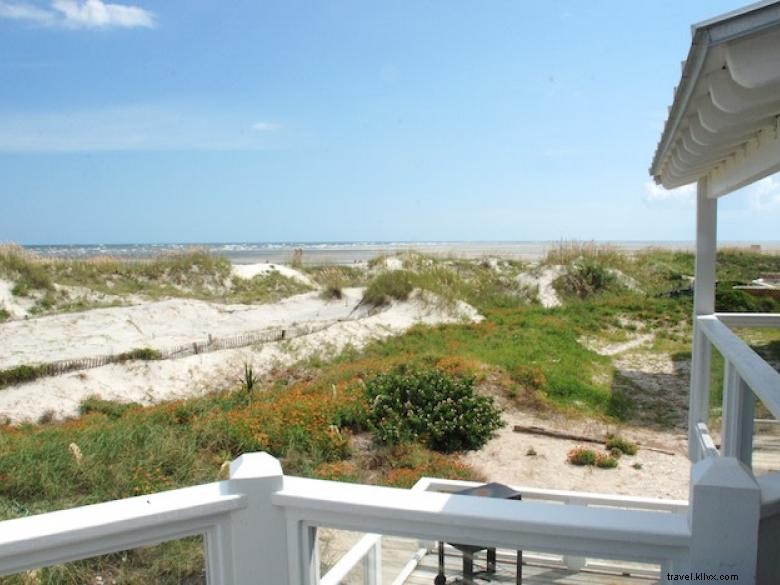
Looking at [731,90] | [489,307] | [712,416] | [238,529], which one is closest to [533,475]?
[712,416]

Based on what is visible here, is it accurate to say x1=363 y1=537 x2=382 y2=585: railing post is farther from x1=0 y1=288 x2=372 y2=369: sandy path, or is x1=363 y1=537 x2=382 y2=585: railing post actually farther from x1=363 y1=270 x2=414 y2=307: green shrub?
x1=363 y1=270 x2=414 y2=307: green shrub

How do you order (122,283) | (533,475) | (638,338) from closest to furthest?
(533,475)
(638,338)
(122,283)

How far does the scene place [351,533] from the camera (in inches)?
62.5

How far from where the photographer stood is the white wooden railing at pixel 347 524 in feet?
4.01

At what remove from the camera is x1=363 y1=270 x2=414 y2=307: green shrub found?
18125 millimetres

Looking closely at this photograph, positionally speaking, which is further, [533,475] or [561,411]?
[561,411]

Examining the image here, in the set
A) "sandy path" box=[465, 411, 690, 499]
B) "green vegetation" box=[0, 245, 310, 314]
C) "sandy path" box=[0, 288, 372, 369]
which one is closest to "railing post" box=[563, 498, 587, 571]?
"sandy path" box=[465, 411, 690, 499]

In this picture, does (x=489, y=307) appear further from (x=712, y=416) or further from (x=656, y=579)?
(x=656, y=579)

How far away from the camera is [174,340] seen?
16.7m

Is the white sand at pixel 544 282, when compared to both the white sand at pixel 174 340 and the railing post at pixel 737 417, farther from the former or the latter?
the railing post at pixel 737 417

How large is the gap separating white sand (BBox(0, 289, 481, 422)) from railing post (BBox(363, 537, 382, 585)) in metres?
10.8

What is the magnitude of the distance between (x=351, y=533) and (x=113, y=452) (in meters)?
5.13

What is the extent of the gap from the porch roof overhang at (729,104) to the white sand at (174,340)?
10003mm

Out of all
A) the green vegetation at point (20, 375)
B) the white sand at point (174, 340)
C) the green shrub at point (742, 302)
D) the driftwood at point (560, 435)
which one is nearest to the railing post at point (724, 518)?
the green shrub at point (742, 302)
